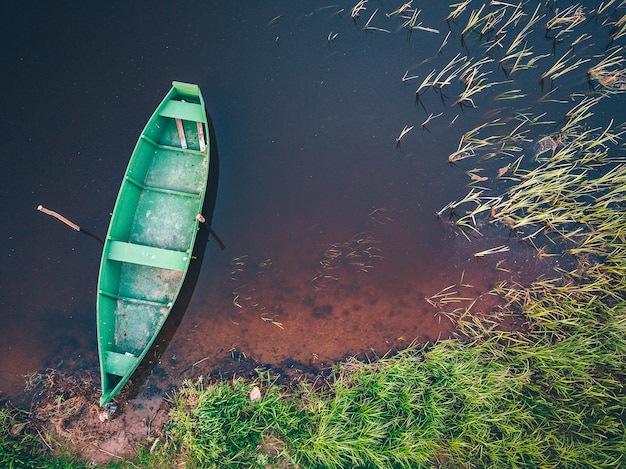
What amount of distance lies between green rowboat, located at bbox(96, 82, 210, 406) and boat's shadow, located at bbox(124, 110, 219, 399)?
8.9 inches

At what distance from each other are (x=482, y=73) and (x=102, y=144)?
18.2ft

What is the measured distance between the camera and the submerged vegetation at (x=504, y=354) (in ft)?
14.6

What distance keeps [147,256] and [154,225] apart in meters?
0.54

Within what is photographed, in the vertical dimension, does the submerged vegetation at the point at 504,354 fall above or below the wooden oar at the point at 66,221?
below

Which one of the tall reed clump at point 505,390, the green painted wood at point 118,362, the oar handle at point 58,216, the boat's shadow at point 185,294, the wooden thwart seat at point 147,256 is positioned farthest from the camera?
the boat's shadow at point 185,294

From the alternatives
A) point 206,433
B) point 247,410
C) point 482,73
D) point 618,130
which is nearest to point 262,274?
point 247,410

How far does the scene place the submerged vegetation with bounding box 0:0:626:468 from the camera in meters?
4.46

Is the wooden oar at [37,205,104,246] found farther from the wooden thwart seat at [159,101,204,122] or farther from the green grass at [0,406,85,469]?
the green grass at [0,406,85,469]

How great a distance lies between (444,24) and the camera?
5.36 metres

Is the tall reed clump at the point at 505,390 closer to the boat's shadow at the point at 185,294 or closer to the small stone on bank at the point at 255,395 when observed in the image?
the small stone on bank at the point at 255,395

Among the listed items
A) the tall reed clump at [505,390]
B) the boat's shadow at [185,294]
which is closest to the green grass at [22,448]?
the boat's shadow at [185,294]

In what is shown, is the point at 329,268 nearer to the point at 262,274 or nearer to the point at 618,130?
the point at 262,274

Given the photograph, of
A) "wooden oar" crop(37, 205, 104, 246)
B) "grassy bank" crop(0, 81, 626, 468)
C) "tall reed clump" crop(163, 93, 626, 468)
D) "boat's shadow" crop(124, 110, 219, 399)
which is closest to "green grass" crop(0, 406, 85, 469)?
"grassy bank" crop(0, 81, 626, 468)

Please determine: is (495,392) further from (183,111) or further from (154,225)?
(183,111)
